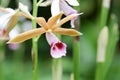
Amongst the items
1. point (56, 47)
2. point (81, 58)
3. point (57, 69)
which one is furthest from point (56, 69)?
point (81, 58)

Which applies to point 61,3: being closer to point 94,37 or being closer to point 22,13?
point 22,13

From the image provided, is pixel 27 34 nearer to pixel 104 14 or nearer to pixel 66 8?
pixel 66 8

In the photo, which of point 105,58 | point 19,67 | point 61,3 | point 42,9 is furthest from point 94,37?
point 61,3

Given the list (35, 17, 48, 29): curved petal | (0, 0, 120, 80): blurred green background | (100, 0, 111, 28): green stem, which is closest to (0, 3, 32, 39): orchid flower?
(35, 17, 48, 29): curved petal

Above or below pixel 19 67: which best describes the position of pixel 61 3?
above

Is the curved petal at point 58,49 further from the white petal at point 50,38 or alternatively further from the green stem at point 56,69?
the green stem at point 56,69

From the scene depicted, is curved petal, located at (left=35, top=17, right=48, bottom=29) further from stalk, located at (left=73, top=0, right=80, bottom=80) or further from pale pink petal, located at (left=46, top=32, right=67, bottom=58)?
stalk, located at (left=73, top=0, right=80, bottom=80)
